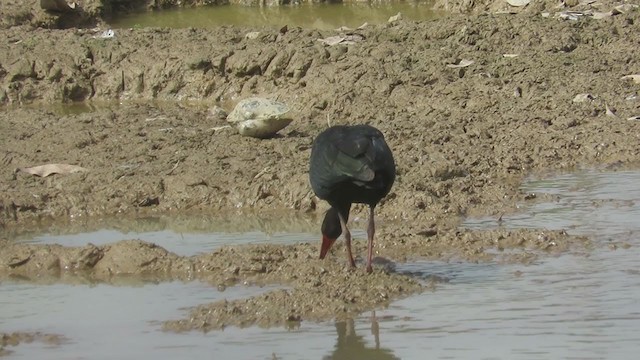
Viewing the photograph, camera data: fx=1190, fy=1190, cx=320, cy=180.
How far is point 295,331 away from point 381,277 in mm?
820

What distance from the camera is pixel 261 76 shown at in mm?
13086

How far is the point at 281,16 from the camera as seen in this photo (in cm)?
1872

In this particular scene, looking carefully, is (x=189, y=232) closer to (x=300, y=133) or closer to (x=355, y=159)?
(x=355, y=159)

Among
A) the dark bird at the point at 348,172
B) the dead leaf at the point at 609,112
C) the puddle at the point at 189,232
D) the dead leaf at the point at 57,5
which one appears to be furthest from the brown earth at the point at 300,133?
the dead leaf at the point at 57,5

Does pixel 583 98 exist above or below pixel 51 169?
above

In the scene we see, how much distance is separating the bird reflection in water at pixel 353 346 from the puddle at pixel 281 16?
1108 centimetres

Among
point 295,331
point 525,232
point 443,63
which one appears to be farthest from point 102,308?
point 443,63

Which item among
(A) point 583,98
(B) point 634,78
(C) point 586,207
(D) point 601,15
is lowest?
(C) point 586,207

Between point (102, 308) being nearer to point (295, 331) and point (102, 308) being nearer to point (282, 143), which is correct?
point (295, 331)

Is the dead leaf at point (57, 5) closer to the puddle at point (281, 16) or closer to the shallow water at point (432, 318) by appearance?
the puddle at point (281, 16)

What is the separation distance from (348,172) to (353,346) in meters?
1.10

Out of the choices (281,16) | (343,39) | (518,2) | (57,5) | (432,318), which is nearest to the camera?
(432,318)

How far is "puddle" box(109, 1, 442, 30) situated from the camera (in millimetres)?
17547

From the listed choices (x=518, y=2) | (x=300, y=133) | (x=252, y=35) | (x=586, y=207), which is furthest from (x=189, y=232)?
(x=518, y=2)
